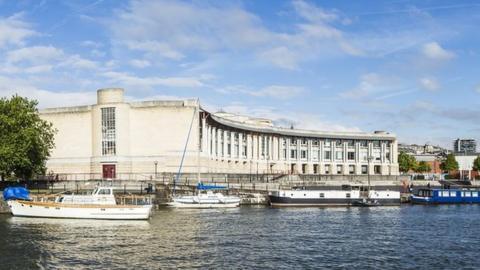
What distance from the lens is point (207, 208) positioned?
90438 millimetres

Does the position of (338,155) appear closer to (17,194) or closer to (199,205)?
(199,205)

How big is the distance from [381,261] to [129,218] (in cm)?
3443

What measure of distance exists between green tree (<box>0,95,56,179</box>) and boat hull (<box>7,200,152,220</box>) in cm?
1827

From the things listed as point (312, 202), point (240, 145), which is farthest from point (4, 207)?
point (240, 145)

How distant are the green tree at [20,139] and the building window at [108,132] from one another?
74.9 ft

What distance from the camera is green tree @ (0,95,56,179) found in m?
87.9

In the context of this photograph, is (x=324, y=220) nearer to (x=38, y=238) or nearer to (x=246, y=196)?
(x=246, y=196)

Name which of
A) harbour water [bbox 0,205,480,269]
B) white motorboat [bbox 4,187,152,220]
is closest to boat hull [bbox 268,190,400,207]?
harbour water [bbox 0,205,480,269]

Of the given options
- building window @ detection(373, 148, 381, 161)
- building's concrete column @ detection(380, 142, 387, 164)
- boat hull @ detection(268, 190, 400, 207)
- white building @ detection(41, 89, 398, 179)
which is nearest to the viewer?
boat hull @ detection(268, 190, 400, 207)

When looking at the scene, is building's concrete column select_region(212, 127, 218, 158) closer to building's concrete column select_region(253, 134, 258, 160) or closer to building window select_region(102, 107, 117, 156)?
building's concrete column select_region(253, 134, 258, 160)

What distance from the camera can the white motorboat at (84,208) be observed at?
7056 centimetres

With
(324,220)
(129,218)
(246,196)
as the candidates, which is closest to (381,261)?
(324,220)

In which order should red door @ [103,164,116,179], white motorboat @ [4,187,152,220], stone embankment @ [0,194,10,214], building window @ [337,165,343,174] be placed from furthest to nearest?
building window @ [337,165,343,174], red door @ [103,164,116,179], stone embankment @ [0,194,10,214], white motorboat @ [4,187,152,220]

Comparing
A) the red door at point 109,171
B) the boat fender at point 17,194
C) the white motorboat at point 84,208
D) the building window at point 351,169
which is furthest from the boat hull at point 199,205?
the building window at point 351,169
